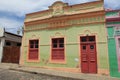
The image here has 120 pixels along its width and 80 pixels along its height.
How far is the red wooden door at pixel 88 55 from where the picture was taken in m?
10.2

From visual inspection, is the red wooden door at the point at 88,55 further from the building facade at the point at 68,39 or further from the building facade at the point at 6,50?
the building facade at the point at 6,50

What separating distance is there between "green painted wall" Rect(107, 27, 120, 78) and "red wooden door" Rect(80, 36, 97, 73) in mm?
1153

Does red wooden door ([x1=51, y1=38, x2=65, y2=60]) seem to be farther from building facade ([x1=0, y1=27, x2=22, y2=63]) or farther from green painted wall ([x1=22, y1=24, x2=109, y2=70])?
building facade ([x1=0, y1=27, x2=22, y2=63])

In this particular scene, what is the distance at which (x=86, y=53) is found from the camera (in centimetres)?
1051

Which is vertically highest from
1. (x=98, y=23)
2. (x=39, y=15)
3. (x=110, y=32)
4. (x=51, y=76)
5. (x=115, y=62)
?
(x=39, y=15)

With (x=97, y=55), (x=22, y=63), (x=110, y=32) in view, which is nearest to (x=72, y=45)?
(x=97, y=55)

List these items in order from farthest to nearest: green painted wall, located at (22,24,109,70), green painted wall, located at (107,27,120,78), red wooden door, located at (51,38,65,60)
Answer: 1. red wooden door, located at (51,38,65,60)
2. green painted wall, located at (22,24,109,70)
3. green painted wall, located at (107,27,120,78)

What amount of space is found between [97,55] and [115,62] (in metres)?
1.34

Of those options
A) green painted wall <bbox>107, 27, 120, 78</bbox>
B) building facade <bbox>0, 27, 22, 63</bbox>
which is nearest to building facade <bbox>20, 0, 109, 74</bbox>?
green painted wall <bbox>107, 27, 120, 78</bbox>

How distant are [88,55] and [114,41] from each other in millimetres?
2196

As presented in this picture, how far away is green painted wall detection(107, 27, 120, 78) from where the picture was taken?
9.29 m

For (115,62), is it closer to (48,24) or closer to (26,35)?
(48,24)

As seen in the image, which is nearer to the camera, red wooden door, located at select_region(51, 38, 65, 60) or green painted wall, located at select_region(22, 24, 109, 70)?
green painted wall, located at select_region(22, 24, 109, 70)

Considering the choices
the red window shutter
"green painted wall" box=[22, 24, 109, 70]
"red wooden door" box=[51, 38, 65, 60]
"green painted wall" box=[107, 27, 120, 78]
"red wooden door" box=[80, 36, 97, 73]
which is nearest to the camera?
"green painted wall" box=[107, 27, 120, 78]
